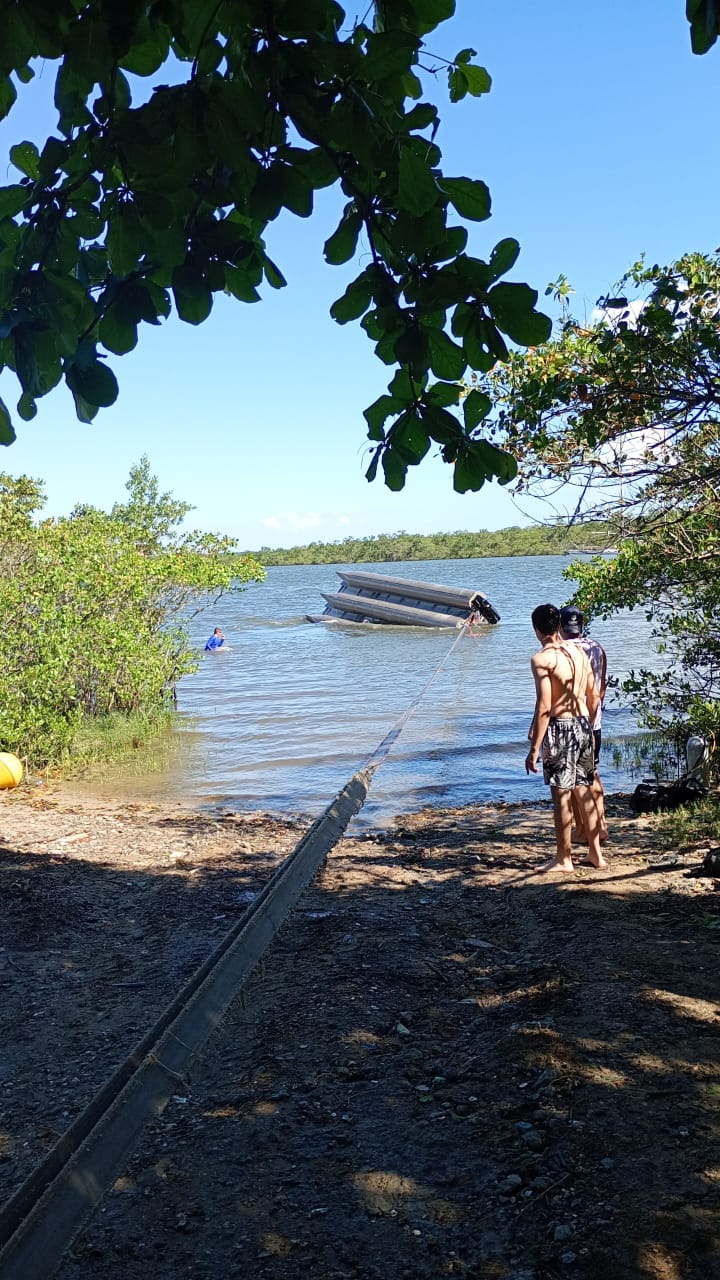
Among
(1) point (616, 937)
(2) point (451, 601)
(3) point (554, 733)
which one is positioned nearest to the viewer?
(1) point (616, 937)

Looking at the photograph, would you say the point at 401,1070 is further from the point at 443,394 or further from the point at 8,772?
the point at 8,772

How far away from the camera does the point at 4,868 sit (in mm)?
7445

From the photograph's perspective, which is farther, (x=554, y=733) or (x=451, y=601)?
(x=451, y=601)

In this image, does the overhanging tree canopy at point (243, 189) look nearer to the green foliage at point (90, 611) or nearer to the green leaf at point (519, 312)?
the green leaf at point (519, 312)

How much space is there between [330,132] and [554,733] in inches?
202

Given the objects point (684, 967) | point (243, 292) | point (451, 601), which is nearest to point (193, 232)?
point (243, 292)

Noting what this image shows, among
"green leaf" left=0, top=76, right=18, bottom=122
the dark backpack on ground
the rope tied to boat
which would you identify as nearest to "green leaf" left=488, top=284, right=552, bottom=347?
"green leaf" left=0, top=76, right=18, bottom=122

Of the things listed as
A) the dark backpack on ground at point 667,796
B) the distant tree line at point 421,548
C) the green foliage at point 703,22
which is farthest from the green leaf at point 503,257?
the distant tree line at point 421,548

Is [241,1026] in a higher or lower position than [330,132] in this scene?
lower

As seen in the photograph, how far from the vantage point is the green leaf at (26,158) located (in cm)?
246

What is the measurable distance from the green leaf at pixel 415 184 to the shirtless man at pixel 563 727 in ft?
15.4

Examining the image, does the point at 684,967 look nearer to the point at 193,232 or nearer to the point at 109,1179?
the point at 109,1179

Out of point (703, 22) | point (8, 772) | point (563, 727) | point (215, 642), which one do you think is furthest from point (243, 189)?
point (215, 642)

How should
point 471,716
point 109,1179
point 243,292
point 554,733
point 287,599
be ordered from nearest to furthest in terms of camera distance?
point 243,292 → point 109,1179 → point 554,733 → point 471,716 → point 287,599
